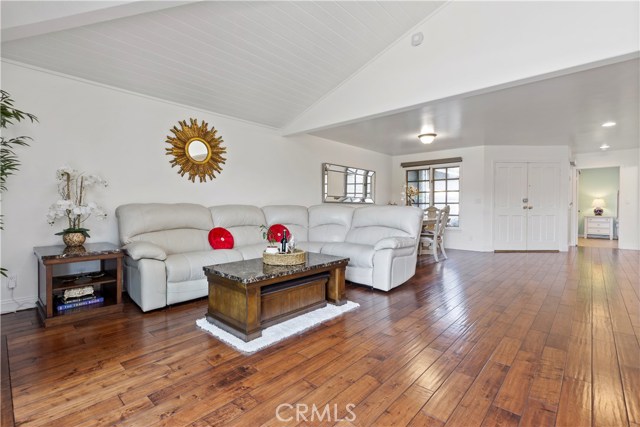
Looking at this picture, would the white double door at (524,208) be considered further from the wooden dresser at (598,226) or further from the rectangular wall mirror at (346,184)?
the wooden dresser at (598,226)

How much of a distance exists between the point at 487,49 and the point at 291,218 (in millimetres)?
3235

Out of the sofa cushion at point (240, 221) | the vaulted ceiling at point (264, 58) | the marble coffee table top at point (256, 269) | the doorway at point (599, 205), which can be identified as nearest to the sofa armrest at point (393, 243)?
the marble coffee table top at point (256, 269)

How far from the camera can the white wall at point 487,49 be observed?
7.72ft

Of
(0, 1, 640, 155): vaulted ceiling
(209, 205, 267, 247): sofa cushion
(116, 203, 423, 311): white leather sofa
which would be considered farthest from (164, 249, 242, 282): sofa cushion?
(0, 1, 640, 155): vaulted ceiling

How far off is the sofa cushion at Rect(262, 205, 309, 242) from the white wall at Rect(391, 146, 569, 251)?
4.06 metres

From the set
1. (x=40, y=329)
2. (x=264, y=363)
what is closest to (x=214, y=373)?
(x=264, y=363)

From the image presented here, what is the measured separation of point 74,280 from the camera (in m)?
2.80

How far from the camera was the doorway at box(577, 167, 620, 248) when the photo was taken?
858 centimetres

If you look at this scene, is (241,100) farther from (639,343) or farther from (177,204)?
(639,343)

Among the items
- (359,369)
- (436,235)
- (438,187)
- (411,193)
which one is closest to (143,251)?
(359,369)

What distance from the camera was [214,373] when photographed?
1.83 meters

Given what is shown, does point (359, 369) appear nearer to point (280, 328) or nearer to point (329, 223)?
point (280, 328)

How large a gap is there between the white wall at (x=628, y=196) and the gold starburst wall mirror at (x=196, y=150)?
860cm

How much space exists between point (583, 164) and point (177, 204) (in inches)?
359
